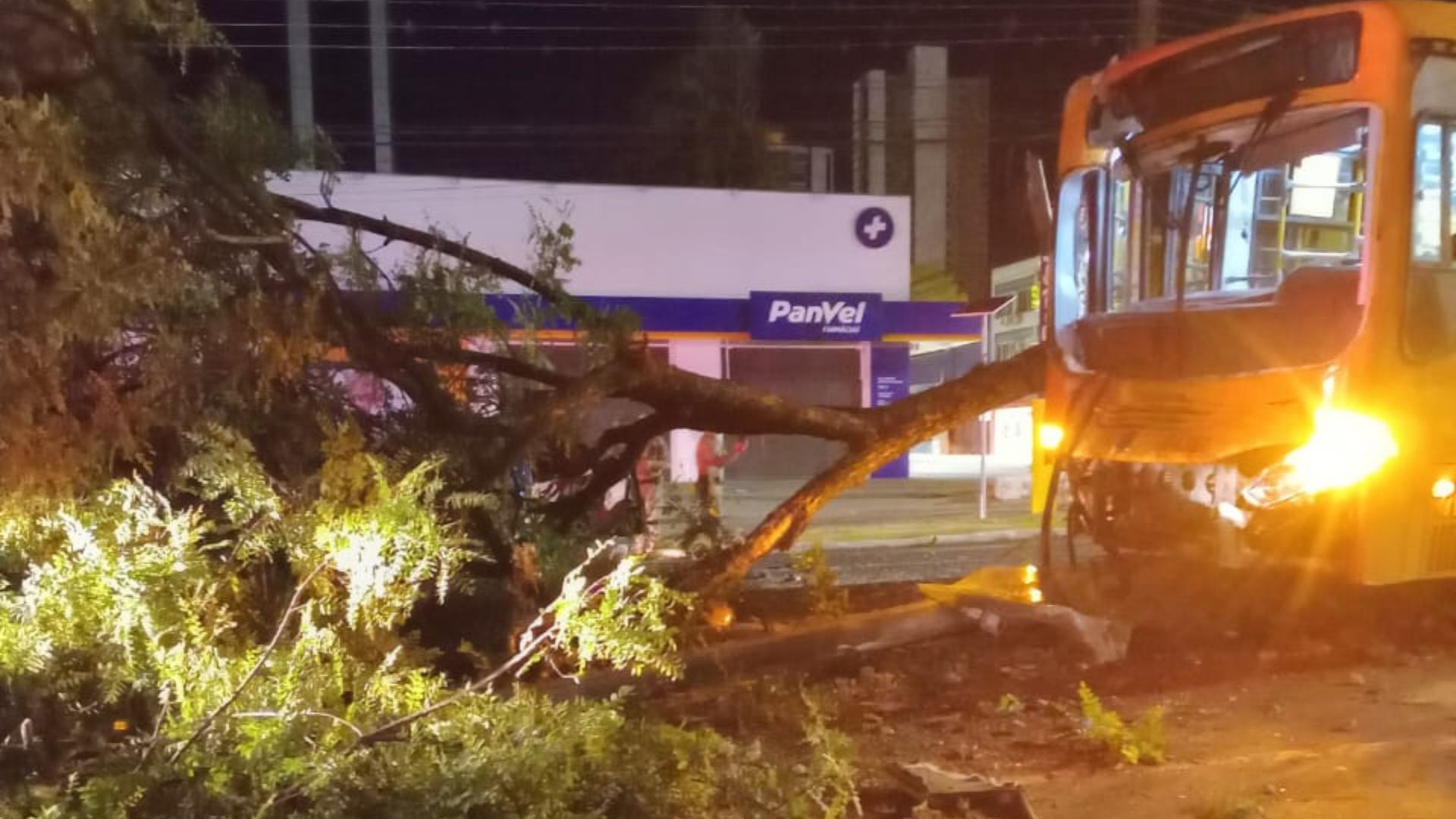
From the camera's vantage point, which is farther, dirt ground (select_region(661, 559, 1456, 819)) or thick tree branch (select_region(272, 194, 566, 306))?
thick tree branch (select_region(272, 194, 566, 306))

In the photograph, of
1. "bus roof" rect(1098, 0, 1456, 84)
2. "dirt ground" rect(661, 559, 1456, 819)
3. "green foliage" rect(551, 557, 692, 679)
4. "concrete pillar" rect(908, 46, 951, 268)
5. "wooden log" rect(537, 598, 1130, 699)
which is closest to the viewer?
"green foliage" rect(551, 557, 692, 679)

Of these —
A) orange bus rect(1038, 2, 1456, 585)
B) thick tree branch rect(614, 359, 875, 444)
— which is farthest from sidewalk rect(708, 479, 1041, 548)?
orange bus rect(1038, 2, 1456, 585)

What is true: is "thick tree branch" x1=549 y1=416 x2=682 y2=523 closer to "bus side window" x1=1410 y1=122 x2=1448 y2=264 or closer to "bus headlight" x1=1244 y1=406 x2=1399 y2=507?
"bus headlight" x1=1244 y1=406 x2=1399 y2=507

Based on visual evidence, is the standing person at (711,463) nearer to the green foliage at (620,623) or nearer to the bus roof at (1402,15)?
the green foliage at (620,623)

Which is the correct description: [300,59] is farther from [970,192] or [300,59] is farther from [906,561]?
[970,192]

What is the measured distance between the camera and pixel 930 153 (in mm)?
28906

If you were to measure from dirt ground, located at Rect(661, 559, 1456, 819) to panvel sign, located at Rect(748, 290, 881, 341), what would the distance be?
14.1 meters

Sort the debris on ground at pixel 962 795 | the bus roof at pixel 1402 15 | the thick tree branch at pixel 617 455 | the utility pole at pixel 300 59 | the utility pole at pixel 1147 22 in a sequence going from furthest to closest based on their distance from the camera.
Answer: the utility pole at pixel 300 59
the utility pole at pixel 1147 22
the thick tree branch at pixel 617 455
the bus roof at pixel 1402 15
the debris on ground at pixel 962 795

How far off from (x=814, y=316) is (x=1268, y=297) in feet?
49.2

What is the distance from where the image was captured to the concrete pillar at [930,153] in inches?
1094

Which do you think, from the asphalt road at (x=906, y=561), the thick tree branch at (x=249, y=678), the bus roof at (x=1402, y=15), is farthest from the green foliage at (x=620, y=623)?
the asphalt road at (x=906, y=561)

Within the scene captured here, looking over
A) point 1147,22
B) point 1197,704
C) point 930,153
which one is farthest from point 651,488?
point 930,153

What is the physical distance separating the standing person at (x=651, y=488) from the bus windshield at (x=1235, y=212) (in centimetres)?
310

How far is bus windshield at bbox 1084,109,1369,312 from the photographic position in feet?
19.7
